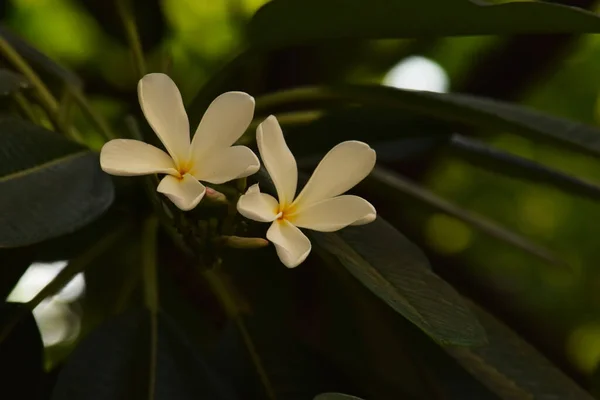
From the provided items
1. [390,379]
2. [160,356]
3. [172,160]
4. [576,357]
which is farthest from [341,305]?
[576,357]

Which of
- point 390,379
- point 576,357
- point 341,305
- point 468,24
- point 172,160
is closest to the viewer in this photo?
point 172,160

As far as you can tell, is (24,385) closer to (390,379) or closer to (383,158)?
(390,379)

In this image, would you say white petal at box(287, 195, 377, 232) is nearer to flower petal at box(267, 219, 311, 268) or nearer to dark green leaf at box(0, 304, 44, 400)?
flower petal at box(267, 219, 311, 268)

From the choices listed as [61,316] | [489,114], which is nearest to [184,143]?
[489,114]

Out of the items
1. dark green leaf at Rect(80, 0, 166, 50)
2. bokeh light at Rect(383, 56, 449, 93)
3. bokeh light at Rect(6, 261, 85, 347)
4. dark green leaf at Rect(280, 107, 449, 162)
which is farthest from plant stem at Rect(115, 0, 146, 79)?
bokeh light at Rect(383, 56, 449, 93)

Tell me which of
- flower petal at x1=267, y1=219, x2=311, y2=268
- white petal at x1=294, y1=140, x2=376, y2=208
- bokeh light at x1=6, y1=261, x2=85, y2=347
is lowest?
bokeh light at x1=6, y1=261, x2=85, y2=347

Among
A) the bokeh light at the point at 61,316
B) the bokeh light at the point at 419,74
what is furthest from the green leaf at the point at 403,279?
the bokeh light at the point at 419,74
